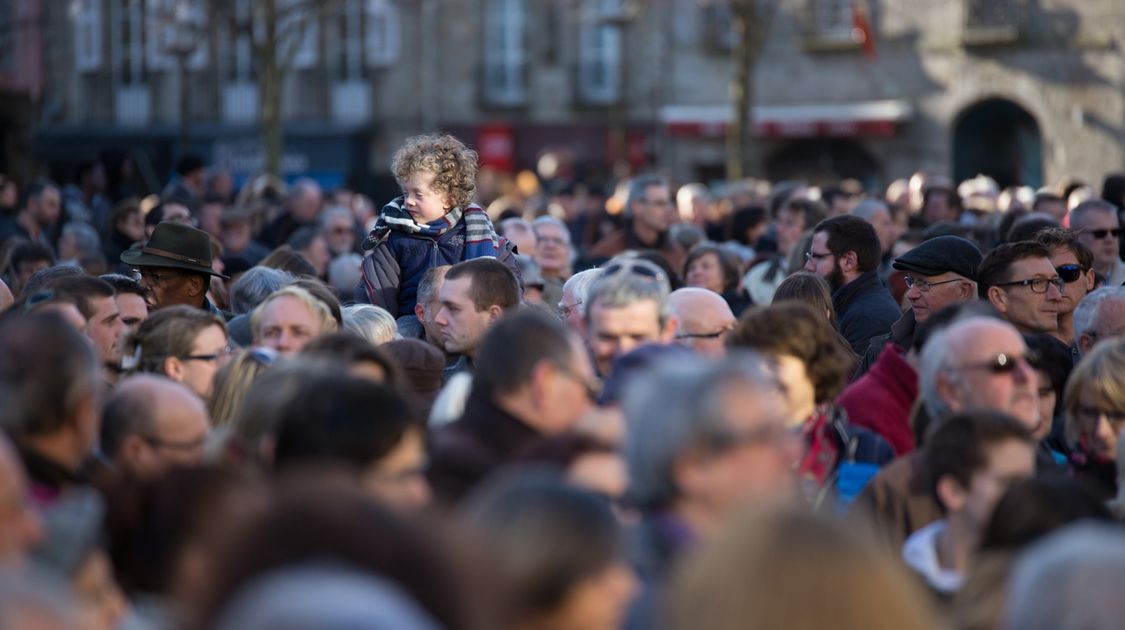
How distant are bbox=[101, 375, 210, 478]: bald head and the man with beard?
502cm

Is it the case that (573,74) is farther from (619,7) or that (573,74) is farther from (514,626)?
(514,626)

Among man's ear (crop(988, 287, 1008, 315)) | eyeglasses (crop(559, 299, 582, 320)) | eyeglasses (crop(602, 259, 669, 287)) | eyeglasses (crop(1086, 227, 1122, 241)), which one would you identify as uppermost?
eyeglasses (crop(602, 259, 669, 287))

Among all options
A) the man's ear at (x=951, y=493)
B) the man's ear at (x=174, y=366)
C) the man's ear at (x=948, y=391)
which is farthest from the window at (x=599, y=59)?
the man's ear at (x=951, y=493)

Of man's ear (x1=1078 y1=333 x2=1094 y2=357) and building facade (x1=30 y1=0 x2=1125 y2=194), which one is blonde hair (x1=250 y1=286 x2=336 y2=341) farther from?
building facade (x1=30 y1=0 x2=1125 y2=194)

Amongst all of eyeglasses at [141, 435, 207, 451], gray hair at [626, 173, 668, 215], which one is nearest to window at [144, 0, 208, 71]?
gray hair at [626, 173, 668, 215]

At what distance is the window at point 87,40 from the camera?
136ft

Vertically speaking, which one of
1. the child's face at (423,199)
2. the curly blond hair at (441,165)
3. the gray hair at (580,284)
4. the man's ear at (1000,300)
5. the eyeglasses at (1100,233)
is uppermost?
the curly blond hair at (441,165)

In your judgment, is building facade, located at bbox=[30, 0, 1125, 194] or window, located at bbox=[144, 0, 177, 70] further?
window, located at bbox=[144, 0, 177, 70]

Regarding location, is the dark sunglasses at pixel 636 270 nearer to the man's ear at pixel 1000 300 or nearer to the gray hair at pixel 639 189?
the man's ear at pixel 1000 300

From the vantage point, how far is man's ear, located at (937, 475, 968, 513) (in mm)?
4758

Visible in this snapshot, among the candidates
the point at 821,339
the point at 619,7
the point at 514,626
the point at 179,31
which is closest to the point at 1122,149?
the point at 619,7

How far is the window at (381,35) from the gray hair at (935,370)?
1307 inches

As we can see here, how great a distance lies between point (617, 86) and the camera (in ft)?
121

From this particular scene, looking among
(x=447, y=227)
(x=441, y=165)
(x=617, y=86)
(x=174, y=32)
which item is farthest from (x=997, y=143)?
(x=441, y=165)
